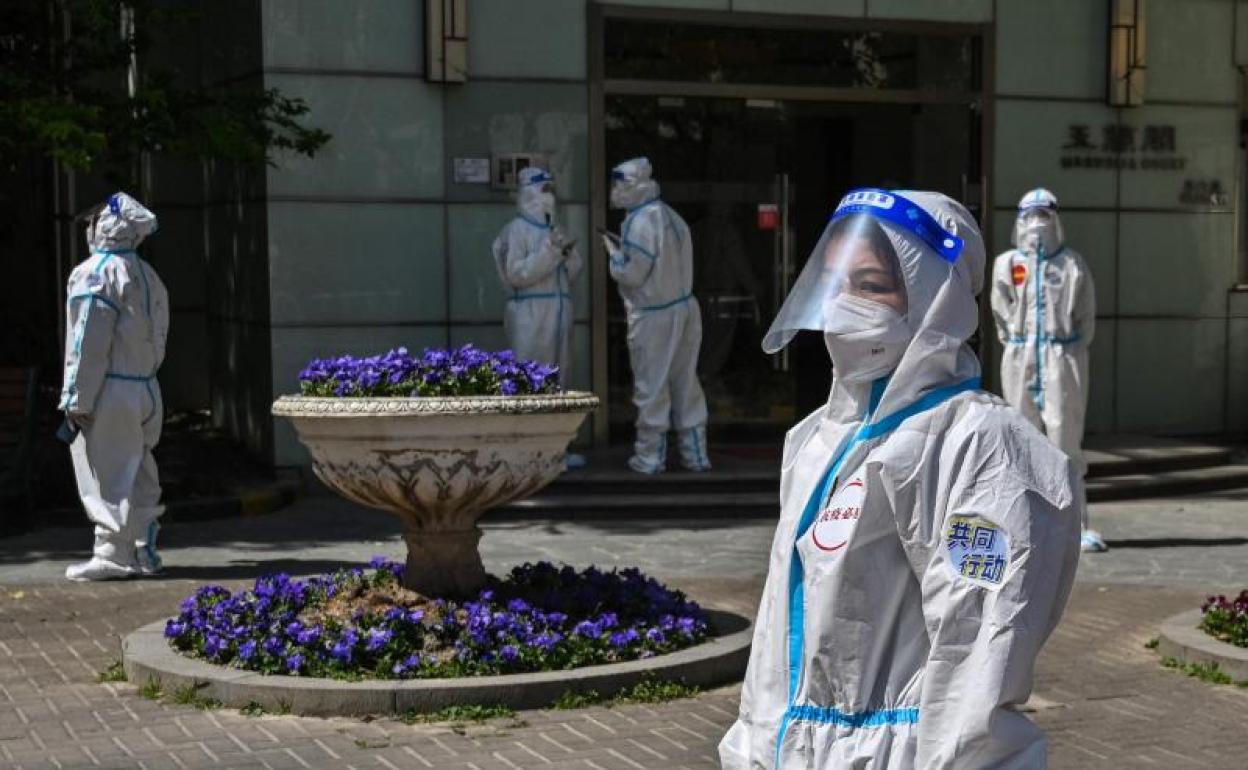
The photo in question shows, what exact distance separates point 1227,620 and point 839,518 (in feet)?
18.2

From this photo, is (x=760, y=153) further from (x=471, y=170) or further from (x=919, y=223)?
(x=919, y=223)

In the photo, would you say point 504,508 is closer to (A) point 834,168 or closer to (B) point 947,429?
(A) point 834,168

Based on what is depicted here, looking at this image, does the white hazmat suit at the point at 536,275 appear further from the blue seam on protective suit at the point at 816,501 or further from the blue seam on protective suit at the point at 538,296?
the blue seam on protective suit at the point at 816,501

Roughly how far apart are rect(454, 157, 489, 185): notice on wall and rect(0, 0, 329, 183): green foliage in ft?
4.19

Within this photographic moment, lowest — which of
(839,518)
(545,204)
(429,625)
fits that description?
(429,625)

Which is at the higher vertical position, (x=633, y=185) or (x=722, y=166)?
(x=722, y=166)

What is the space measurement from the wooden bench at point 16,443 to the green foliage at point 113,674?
477 cm

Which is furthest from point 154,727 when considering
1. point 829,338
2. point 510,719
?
point 829,338

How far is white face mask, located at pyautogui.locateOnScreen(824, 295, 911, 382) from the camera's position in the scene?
342 centimetres

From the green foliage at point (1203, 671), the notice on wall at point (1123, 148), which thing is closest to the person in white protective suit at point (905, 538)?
the green foliage at point (1203, 671)

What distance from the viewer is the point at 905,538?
3291mm

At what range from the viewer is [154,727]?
7.03 meters

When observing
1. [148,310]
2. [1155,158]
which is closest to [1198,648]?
[148,310]

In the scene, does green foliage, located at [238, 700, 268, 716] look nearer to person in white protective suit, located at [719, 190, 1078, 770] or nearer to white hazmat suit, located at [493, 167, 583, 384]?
person in white protective suit, located at [719, 190, 1078, 770]
